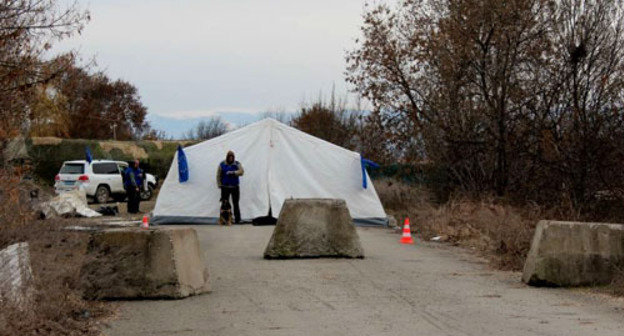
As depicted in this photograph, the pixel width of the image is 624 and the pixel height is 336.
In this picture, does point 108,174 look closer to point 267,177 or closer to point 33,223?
point 267,177

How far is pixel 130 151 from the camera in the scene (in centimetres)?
4591

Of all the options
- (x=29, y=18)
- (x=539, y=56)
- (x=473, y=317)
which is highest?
(x=539, y=56)

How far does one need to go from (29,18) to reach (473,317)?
685 cm

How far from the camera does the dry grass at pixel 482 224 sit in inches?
555

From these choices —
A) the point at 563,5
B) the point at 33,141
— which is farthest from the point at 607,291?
the point at 33,141

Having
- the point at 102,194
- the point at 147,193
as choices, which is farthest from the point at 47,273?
the point at 147,193

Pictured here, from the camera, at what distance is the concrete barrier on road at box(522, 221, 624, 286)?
11.0 meters

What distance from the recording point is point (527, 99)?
23250mm

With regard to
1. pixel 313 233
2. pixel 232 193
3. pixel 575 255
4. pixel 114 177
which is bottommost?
pixel 575 255

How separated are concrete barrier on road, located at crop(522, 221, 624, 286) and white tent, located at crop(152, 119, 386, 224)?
1267 centimetres

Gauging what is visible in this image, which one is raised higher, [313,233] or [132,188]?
[132,188]

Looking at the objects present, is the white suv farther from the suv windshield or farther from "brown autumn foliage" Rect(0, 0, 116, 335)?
"brown autumn foliage" Rect(0, 0, 116, 335)

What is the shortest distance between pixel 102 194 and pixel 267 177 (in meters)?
15.4

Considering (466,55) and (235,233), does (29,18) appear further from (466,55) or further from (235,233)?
(466,55)
